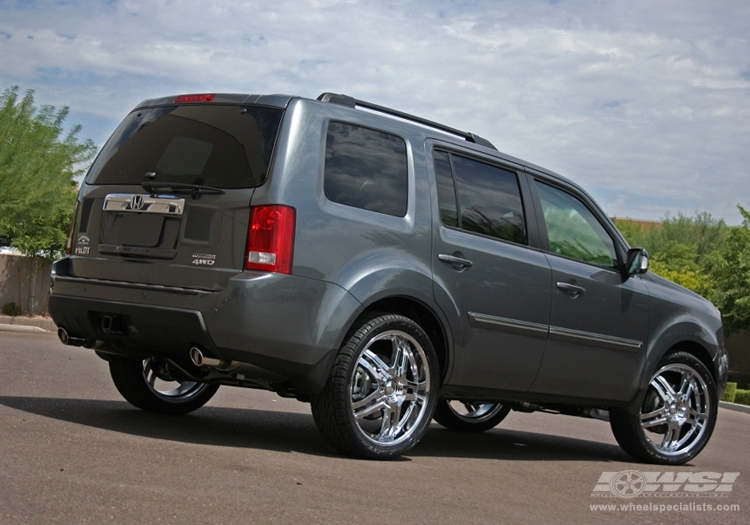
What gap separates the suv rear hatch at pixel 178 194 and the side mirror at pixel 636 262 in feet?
10.4

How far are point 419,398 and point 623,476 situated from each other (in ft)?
5.73

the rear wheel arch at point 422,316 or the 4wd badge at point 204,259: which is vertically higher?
the 4wd badge at point 204,259

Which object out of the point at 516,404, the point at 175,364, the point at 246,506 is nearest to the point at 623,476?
the point at 516,404

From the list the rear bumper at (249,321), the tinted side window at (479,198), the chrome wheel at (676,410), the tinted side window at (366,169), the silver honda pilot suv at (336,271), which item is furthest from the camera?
the chrome wheel at (676,410)

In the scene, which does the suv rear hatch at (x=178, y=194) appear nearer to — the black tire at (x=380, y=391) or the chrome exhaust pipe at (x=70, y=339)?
the chrome exhaust pipe at (x=70, y=339)

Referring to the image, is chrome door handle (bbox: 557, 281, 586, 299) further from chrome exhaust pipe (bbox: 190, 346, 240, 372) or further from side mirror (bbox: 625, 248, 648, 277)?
chrome exhaust pipe (bbox: 190, 346, 240, 372)

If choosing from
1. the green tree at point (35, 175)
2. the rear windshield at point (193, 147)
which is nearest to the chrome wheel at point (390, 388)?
the rear windshield at point (193, 147)

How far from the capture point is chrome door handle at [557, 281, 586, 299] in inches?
287

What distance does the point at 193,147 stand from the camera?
6184mm

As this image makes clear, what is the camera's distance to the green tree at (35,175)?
22719 mm

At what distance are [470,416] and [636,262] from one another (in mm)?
2246

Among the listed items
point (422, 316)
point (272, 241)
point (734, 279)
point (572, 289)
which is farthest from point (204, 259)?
point (734, 279)

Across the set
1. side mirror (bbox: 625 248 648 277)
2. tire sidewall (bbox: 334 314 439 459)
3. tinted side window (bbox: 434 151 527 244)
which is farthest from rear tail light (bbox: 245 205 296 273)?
side mirror (bbox: 625 248 648 277)

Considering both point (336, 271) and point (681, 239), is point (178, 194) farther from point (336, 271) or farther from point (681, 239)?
point (681, 239)
